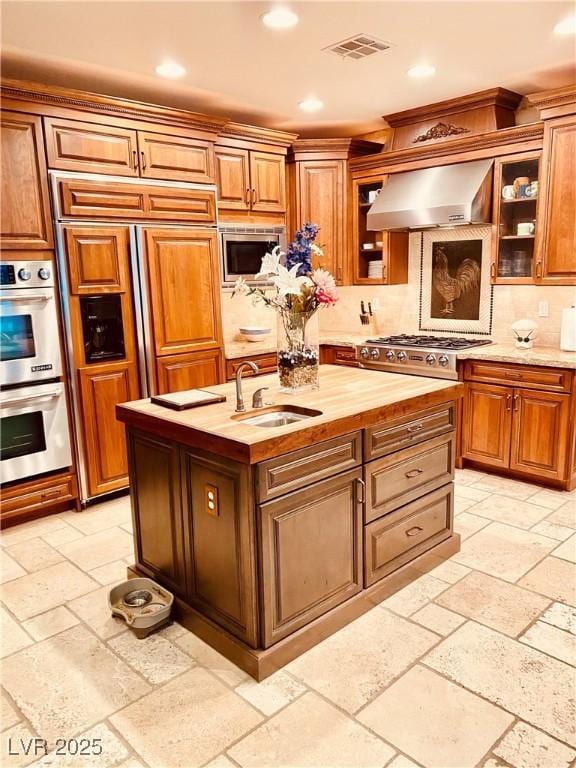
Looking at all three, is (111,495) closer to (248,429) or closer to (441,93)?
(248,429)

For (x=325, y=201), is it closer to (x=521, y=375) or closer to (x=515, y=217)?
(x=515, y=217)

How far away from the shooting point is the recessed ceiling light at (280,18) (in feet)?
9.37

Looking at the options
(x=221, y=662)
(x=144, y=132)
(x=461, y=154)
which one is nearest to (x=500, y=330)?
(x=461, y=154)

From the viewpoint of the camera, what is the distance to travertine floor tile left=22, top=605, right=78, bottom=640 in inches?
102

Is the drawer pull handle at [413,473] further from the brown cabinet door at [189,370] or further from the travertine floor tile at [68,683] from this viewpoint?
the brown cabinet door at [189,370]

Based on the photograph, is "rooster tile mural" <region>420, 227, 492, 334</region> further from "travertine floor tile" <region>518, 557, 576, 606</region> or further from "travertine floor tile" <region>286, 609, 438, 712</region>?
"travertine floor tile" <region>286, 609, 438, 712</region>

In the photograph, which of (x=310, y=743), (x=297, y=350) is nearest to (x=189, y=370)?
(x=297, y=350)

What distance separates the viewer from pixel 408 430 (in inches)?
109

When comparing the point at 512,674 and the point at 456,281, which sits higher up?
the point at 456,281

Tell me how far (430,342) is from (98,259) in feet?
8.87

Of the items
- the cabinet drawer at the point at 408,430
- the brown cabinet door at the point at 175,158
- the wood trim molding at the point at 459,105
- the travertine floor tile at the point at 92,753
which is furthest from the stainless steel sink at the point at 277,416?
the wood trim molding at the point at 459,105

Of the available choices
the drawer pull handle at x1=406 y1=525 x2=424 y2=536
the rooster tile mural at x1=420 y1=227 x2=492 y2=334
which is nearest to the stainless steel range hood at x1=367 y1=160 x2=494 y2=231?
the rooster tile mural at x1=420 y1=227 x2=492 y2=334

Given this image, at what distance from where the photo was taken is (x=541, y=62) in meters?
3.68

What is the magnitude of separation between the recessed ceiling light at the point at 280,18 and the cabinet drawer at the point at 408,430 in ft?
6.99
